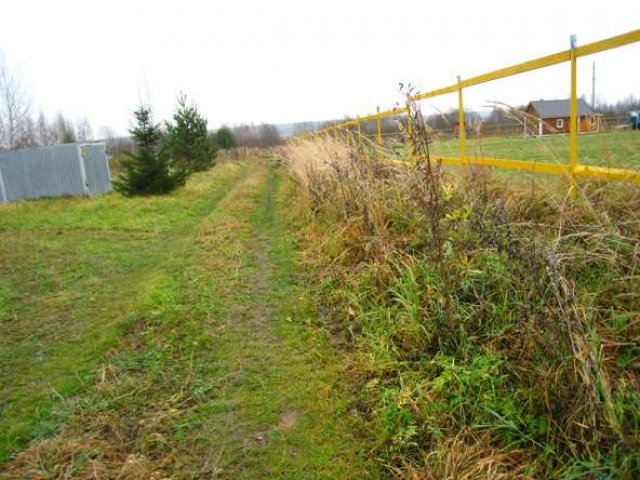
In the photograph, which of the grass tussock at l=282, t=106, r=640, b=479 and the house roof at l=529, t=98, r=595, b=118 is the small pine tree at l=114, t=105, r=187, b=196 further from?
the house roof at l=529, t=98, r=595, b=118

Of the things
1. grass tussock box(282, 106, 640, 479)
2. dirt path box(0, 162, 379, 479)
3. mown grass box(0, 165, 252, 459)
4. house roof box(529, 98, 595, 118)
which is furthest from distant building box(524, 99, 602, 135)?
mown grass box(0, 165, 252, 459)

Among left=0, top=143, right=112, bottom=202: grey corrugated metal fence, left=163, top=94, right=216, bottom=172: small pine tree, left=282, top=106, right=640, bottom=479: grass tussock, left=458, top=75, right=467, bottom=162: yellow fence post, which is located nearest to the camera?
left=282, top=106, right=640, bottom=479: grass tussock

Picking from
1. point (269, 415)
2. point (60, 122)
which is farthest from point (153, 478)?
point (60, 122)

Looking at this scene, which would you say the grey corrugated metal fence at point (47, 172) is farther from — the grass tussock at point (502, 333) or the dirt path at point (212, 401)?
the grass tussock at point (502, 333)

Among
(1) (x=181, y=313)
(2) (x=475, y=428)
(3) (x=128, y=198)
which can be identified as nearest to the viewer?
(2) (x=475, y=428)

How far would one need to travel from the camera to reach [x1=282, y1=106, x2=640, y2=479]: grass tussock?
192 cm

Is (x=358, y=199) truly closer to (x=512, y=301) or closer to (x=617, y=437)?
(x=512, y=301)

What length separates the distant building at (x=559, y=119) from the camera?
3.29m

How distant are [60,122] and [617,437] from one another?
6897 cm

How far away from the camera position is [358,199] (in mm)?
5258

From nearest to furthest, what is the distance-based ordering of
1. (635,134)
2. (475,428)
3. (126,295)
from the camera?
→ (475,428)
(635,134)
(126,295)

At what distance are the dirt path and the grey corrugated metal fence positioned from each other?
38.7 feet

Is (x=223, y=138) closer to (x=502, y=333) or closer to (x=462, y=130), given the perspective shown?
(x=462, y=130)

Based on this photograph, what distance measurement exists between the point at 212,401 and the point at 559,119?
10.6 feet
